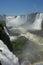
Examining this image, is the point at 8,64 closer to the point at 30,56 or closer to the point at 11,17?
the point at 30,56

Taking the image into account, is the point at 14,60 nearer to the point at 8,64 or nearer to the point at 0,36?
the point at 8,64

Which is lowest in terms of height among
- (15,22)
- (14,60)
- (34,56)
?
(15,22)

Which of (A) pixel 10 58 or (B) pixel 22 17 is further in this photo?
(B) pixel 22 17

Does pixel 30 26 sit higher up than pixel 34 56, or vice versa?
pixel 34 56

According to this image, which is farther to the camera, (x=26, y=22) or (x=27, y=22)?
(x=26, y=22)

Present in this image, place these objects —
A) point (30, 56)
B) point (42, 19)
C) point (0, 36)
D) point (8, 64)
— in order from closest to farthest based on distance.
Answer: point (8, 64) < point (0, 36) < point (30, 56) < point (42, 19)

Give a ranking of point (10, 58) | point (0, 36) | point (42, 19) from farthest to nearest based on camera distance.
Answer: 1. point (42, 19)
2. point (0, 36)
3. point (10, 58)

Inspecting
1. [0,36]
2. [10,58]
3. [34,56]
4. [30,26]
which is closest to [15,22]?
[30,26]

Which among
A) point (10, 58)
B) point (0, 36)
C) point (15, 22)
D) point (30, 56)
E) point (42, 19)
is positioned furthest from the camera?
point (15, 22)

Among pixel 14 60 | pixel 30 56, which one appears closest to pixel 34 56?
pixel 30 56
